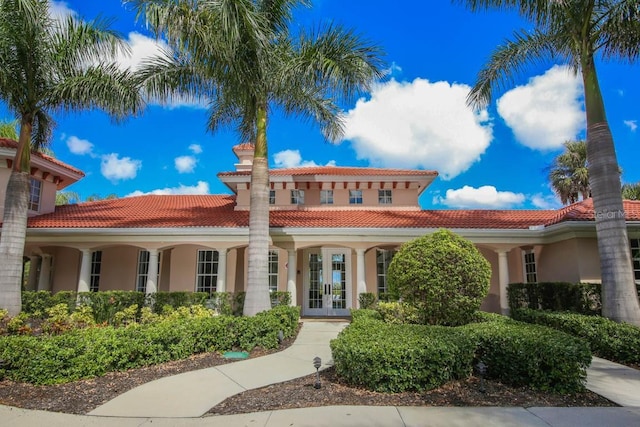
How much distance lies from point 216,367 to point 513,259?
12833 millimetres

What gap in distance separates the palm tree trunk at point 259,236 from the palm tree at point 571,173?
21.6m

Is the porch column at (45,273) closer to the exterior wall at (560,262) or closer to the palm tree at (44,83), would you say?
the palm tree at (44,83)

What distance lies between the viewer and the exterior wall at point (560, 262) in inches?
466

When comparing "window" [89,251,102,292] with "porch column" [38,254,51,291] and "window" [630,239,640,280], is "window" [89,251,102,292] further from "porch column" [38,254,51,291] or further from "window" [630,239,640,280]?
"window" [630,239,640,280]

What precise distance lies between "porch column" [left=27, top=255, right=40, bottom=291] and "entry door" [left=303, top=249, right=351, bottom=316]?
10850 mm

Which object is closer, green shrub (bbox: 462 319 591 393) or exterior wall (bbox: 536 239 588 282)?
green shrub (bbox: 462 319 591 393)

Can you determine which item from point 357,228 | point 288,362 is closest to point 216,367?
point 288,362

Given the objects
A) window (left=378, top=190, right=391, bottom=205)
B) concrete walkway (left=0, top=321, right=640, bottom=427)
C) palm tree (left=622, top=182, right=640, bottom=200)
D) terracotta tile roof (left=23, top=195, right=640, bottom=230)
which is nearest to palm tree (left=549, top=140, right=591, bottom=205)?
palm tree (left=622, top=182, right=640, bottom=200)

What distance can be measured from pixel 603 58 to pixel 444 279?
Answer: 8.09m

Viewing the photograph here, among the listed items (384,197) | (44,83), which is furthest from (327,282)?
(44,83)

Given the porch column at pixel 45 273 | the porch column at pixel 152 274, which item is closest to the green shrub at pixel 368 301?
the porch column at pixel 152 274

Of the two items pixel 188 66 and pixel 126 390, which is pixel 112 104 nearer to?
pixel 188 66

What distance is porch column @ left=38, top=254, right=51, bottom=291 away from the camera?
14396mm

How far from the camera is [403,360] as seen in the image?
5094 millimetres
